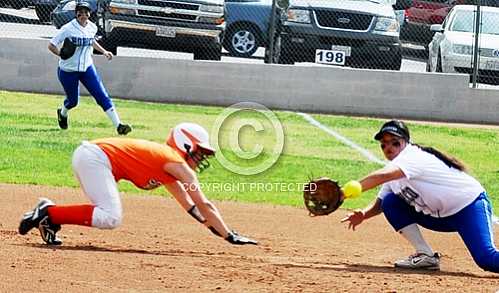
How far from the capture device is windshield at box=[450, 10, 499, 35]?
2331cm

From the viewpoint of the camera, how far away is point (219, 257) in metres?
9.67

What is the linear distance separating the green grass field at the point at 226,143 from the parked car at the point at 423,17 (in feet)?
26.7

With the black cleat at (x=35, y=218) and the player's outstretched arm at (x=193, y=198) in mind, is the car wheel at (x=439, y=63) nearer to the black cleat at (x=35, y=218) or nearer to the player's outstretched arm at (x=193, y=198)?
the player's outstretched arm at (x=193, y=198)

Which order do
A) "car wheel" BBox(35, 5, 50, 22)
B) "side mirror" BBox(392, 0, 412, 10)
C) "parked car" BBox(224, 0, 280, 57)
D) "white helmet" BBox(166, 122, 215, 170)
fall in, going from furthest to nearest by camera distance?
1. "side mirror" BBox(392, 0, 412, 10)
2. "car wheel" BBox(35, 5, 50, 22)
3. "parked car" BBox(224, 0, 280, 57)
4. "white helmet" BBox(166, 122, 215, 170)

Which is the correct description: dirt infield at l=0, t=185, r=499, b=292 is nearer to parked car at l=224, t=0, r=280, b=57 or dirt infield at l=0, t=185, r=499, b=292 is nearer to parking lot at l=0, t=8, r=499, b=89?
parking lot at l=0, t=8, r=499, b=89

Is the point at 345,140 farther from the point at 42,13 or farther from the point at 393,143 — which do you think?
the point at 42,13

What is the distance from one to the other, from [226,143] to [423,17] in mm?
14324

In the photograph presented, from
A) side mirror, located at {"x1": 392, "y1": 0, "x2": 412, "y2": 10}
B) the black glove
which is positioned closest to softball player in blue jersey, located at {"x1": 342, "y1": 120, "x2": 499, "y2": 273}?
the black glove

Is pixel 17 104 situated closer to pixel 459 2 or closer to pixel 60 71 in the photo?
pixel 60 71

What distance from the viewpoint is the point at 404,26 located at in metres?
29.5

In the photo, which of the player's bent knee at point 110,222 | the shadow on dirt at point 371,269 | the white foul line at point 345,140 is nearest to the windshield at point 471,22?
the white foul line at point 345,140

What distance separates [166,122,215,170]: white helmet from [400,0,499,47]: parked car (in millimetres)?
19446

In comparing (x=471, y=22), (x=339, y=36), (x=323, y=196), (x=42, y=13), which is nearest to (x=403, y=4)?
(x=471, y=22)

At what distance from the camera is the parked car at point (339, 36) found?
22547 millimetres
